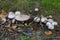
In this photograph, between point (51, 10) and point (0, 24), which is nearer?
point (0, 24)

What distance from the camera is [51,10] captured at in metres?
3.11

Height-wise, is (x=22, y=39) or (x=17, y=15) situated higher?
(x=17, y=15)

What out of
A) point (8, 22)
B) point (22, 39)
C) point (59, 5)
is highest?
point (59, 5)

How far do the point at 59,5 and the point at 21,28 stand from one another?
69cm

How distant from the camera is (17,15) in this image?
9.79 ft

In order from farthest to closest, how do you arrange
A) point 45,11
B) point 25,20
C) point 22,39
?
point 45,11 → point 25,20 → point 22,39

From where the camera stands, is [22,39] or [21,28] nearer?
[22,39]

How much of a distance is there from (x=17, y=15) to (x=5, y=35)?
36 cm

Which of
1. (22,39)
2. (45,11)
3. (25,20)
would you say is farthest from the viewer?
(45,11)

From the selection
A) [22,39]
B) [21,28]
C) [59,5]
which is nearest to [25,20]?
[21,28]

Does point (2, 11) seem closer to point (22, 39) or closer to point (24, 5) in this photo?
point (24, 5)

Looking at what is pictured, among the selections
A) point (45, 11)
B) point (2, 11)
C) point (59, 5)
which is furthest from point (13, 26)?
point (59, 5)

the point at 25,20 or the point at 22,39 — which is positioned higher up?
the point at 25,20

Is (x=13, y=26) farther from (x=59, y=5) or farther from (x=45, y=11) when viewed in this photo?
(x=59, y=5)
